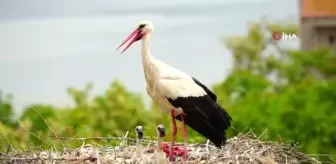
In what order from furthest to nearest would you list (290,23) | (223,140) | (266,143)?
(290,23)
(266,143)
(223,140)

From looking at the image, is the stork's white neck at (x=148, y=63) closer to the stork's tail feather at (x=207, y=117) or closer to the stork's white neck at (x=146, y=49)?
the stork's white neck at (x=146, y=49)

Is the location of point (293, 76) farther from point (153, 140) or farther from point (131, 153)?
point (131, 153)

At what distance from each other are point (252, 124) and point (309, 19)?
0.63 metres

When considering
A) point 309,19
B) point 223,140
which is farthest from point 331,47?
point 223,140

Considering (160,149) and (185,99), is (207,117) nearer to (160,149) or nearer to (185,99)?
(185,99)

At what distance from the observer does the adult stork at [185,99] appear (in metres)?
3.44

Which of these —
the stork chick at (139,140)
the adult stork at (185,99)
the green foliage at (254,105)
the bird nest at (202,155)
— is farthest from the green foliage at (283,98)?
the stork chick at (139,140)

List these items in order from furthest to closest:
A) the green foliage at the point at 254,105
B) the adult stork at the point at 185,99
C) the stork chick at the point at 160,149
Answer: the green foliage at the point at 254,105, the adult stork at the point at 185,99, the stork chick at the point at 160,149

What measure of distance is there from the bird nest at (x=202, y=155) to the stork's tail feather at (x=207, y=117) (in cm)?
9

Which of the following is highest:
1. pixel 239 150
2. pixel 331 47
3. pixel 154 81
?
pixel 331 47

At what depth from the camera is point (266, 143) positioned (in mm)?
3678

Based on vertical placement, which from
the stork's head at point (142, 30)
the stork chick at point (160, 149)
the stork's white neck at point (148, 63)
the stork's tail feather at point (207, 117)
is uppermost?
the stork's head at point (142, 30)

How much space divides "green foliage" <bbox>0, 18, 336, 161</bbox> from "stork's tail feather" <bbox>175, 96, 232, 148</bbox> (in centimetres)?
84

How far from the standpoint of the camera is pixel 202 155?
3.53 meters
